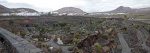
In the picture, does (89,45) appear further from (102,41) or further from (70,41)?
(70,41)

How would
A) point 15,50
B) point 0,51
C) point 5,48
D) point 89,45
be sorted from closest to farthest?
point 15,50, point 0,51, point 5,48, point 89,45

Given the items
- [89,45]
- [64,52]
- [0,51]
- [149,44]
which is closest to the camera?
[0,51]

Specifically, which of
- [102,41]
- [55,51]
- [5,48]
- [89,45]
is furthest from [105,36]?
[5,48]

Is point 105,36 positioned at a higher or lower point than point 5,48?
lower

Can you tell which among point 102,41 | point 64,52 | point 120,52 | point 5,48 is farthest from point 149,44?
point 5,48

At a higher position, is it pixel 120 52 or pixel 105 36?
pixel 105 36

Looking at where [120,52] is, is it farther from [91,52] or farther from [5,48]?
[5,48]

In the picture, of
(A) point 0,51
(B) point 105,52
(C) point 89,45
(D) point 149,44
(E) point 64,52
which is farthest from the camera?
(D) point 149,44

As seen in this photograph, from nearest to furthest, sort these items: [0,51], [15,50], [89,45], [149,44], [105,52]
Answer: [15,50], [0,51], [105,52], [89,45], [149,44]

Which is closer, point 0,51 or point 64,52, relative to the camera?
point 0,51

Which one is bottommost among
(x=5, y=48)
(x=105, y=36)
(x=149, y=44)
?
(x=149, y=44)
